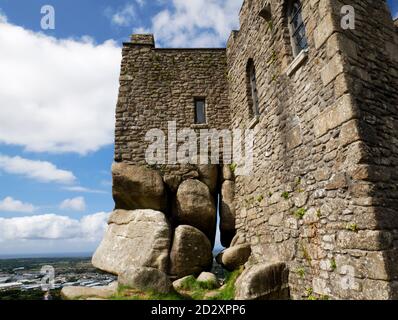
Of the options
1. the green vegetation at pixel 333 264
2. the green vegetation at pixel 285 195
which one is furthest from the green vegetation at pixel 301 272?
the green vegetation at pixel 285 195

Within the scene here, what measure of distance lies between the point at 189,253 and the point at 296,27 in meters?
5.78

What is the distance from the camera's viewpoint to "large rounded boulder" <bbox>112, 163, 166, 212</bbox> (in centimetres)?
832

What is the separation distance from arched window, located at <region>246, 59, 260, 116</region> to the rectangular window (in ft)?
6.14

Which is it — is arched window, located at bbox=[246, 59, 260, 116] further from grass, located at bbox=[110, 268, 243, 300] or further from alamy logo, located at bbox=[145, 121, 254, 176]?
grass, located at bbox=[110, 268, 243, 300]

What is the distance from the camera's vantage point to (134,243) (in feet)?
24.7

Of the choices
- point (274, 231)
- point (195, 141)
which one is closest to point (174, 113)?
point (195, 141)

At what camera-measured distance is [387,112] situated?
14.9 ft

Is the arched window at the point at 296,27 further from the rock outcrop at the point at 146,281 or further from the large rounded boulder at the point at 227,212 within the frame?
the rock outcrop at the point at 146,281

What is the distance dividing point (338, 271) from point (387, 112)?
2.52 metres

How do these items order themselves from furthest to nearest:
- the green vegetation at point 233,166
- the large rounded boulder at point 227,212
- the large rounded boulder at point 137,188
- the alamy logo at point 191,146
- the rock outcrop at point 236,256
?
the alamy logo at point 191,146 → the green vegetation at point 233,166 → the large rounded boulder at point 227,212 → the large rounded boulder at point 137,188 → the rock outcrop at point 236,256

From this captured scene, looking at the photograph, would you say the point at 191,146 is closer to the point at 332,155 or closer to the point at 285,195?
the point at 285,195

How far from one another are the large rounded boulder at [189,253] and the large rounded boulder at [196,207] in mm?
352

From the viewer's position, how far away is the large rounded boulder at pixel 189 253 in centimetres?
735
